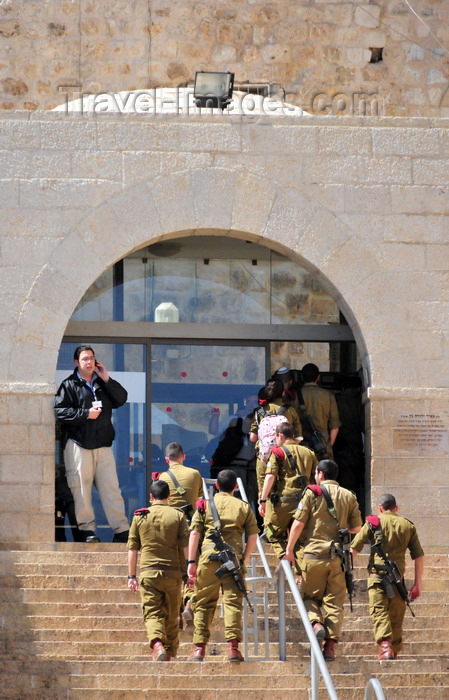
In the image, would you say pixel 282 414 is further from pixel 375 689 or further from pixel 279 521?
pixel 375 689

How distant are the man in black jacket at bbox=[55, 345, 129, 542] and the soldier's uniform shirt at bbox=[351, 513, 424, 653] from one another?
2.83m

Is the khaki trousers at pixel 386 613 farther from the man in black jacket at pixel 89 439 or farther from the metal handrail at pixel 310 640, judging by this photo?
the man in black jacket at pixel 89 439

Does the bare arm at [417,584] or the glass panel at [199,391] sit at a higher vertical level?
the glass panel at [199,391]

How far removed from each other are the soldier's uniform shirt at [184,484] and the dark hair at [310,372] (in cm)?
214

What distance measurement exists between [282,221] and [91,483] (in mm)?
3081

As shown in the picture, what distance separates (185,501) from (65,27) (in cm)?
791

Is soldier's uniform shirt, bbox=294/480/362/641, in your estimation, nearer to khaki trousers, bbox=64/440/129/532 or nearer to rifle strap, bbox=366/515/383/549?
rifle strap, bbox=366/515/383/549

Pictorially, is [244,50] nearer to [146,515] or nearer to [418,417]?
[418,417]

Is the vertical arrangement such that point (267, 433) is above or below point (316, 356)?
below

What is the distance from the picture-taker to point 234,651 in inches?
350

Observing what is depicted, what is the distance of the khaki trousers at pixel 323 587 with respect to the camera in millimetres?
9325

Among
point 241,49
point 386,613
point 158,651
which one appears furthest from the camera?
point 241,49

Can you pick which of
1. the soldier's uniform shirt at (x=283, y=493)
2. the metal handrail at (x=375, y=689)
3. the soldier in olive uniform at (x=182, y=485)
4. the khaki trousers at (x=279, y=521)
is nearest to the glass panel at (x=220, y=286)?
the soldier in olive uniform at (x=182, y=485)

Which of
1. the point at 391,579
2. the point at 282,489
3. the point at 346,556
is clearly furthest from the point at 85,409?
the point at 391,579
